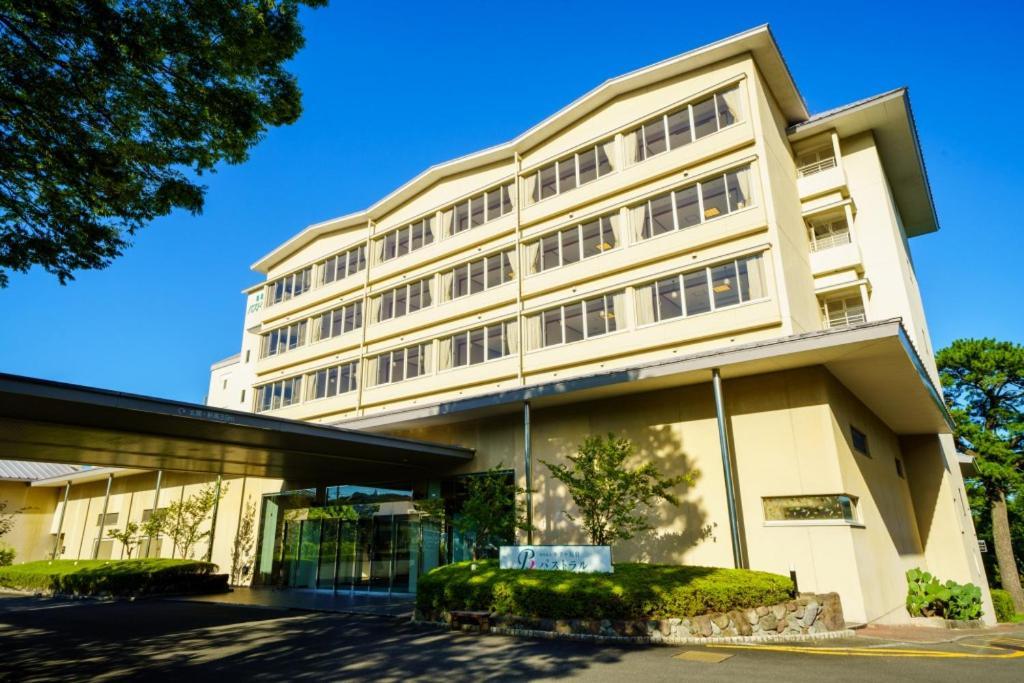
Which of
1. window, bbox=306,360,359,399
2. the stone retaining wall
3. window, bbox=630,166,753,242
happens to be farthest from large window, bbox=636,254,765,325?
window, bbox=306,360,359,399

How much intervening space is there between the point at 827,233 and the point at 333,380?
905 inches

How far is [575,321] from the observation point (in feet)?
75.6

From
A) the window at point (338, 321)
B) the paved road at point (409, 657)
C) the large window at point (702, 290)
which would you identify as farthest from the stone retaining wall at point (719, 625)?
the window at point (338, 321)

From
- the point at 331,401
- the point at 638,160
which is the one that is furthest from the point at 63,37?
the point at 331,401

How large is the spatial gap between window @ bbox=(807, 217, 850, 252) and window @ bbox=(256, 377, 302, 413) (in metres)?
25.2

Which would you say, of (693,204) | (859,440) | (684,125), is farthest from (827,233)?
(859,440)

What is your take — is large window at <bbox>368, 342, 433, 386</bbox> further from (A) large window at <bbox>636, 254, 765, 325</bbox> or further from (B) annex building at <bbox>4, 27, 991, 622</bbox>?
(A) large window at <bbox>636, 254, 765, 325</bbox>

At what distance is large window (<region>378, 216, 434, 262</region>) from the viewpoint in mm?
30267

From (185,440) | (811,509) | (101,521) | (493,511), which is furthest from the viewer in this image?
(101,521)

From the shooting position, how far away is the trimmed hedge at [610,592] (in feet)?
40.2

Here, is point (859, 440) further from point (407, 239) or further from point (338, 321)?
point (338, 321)

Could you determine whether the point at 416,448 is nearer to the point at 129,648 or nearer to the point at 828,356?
the point at 129,648

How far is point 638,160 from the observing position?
23250mm

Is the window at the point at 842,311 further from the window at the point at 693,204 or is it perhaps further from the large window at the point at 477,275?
the large window at the point at 477,275
